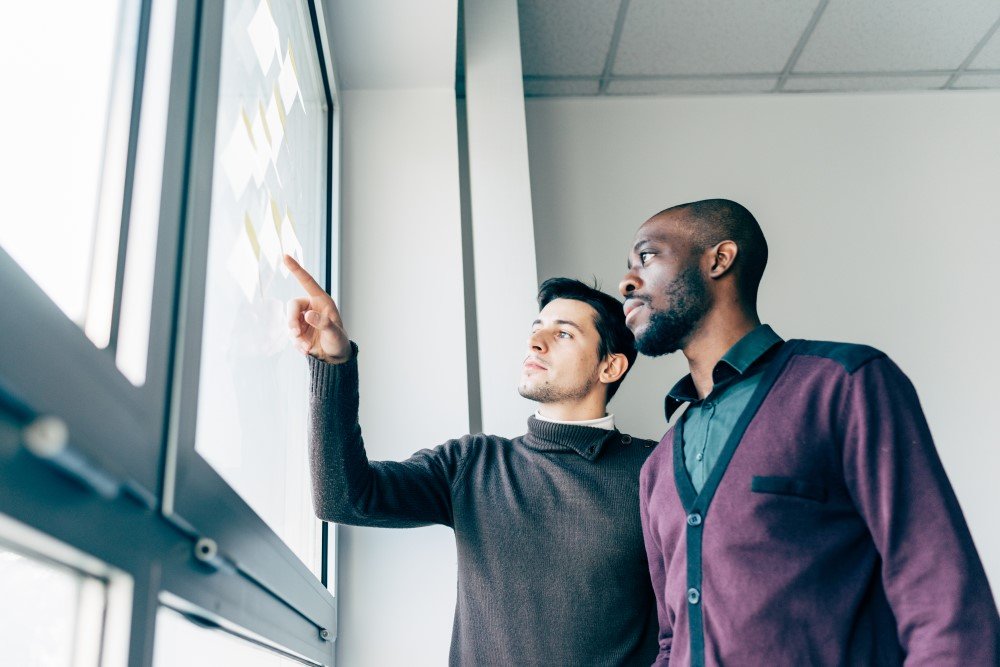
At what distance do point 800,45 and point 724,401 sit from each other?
182 centimetres

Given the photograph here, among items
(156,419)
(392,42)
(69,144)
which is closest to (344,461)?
(156,419)

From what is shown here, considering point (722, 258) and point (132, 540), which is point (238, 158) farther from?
point (722, 258)

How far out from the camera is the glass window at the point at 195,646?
71 cm

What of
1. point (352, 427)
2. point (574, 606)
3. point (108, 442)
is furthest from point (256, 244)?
point (574, 606)

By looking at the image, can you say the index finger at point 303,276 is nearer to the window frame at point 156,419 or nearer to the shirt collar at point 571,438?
the window frame at point 156,419

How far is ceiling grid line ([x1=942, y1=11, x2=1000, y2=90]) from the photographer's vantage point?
2.68 m

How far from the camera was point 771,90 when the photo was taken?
2855 mm

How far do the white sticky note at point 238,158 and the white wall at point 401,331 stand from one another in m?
0.96

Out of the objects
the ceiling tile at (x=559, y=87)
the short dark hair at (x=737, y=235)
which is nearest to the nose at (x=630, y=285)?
the short dark hair at (x=737, y=235)

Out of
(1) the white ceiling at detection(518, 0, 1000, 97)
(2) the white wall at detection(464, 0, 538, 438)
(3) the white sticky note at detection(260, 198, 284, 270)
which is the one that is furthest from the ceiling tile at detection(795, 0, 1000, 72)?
(3) the white sticky note at detection(260, 198, 284, 270)

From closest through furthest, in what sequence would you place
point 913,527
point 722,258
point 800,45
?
point 913,527
point 722,258
point 800,45

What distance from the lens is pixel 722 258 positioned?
1.44m

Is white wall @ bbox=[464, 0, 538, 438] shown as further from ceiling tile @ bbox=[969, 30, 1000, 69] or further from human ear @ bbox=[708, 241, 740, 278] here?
ceiling tile @ bbox=[969, 30, 1000, 69]

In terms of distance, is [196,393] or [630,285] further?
[630,285]
